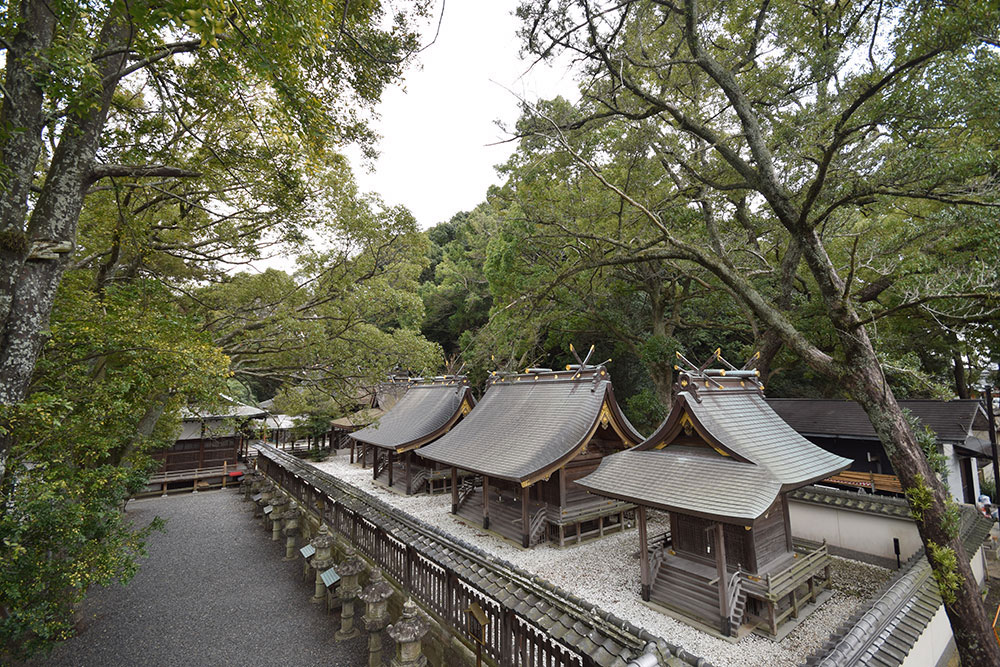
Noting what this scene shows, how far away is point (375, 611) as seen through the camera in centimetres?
569

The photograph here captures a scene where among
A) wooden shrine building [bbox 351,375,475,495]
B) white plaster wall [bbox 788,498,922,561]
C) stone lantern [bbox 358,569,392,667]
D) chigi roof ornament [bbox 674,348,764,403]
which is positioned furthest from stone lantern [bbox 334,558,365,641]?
white plaster wall [bbox 788,498,922,561]

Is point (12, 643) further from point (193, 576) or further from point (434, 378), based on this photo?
point (434, 378)

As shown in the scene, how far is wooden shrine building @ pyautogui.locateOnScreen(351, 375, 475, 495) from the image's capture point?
1503 cm

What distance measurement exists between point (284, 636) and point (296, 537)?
14.0 feet

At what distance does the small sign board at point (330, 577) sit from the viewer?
23.3 ft

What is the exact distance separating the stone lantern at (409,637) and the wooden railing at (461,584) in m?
0.42

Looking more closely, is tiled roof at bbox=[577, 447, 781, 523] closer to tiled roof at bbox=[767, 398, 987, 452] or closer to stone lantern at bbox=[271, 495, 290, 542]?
tiled roof at bbox=[767, 398, 987, 452]

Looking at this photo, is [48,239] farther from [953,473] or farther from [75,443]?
[953,473]

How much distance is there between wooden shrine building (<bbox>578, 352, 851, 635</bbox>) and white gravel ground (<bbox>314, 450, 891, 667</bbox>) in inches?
11.6

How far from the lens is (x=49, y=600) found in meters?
4.32

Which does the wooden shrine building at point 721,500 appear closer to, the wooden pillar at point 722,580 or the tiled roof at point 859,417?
the wooden pillar at point 722,580

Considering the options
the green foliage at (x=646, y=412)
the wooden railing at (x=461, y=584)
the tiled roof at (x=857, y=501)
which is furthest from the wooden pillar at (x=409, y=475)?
the tiled roof at (x=857, y=501)

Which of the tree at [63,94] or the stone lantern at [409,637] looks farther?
the stone lantern at [409,637]

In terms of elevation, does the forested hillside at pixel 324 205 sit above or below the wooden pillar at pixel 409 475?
above
